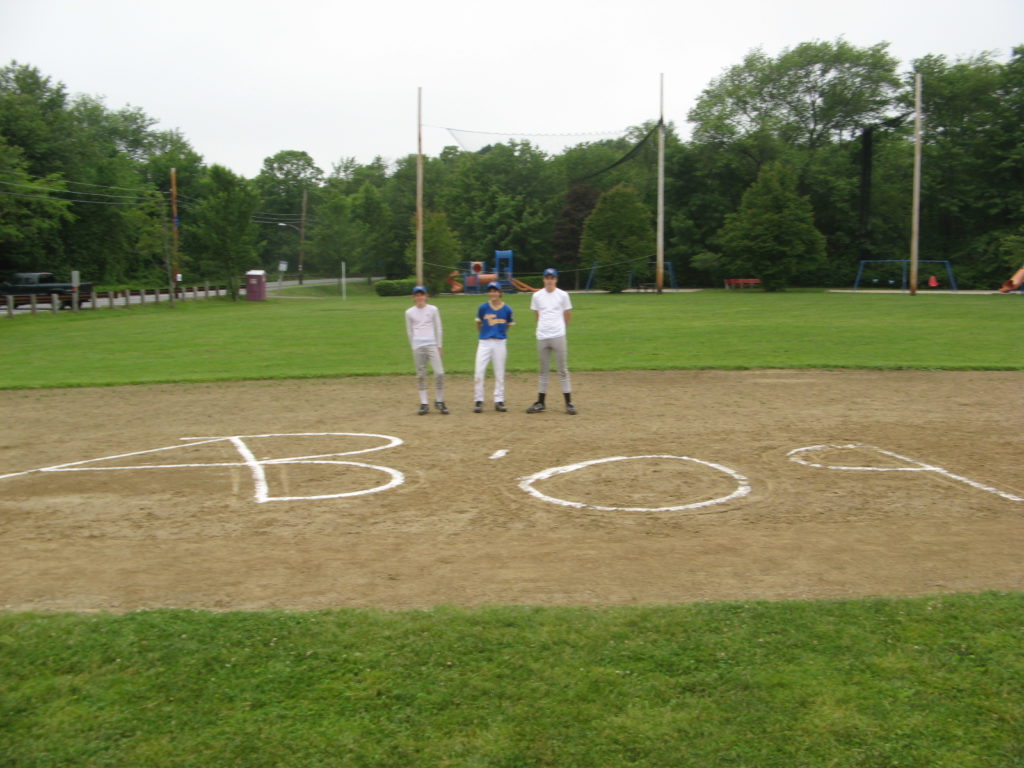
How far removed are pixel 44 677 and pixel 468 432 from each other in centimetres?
767

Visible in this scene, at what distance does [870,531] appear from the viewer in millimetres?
7102

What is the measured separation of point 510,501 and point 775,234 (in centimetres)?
5164

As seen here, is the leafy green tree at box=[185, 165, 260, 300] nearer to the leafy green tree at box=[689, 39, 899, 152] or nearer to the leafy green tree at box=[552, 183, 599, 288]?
the leafy green tree at box=[552, 183, 599, 288]

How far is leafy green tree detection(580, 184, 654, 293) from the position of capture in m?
58.7

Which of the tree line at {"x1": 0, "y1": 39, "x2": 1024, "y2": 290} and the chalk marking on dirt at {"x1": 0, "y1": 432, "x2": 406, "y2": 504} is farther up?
the tree line at {"x1": 0, "y1": 39, "x2": 1024, "y2": 290}

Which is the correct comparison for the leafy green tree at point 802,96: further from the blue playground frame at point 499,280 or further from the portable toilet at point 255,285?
the portable toilet at point 255,285

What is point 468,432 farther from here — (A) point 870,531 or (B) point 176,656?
(B) point 176,656

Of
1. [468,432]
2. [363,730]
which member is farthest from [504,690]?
[468,432]

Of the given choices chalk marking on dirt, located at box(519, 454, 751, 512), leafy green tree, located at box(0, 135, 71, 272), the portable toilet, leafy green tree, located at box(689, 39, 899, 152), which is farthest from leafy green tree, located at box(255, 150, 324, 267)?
chalk marking on dirt, located at box(519, 454, 751, 512)

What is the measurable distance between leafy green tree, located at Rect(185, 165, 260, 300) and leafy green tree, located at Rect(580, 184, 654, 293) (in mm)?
23439

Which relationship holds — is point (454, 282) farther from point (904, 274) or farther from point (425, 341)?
point (425, 341)

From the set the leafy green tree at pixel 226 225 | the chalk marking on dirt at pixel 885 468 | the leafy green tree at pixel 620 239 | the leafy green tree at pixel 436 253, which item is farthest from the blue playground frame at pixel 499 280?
the chalk marking on dirt at pixel 885 468

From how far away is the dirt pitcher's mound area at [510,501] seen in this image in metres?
5.95

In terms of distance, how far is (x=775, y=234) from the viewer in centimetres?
5584
